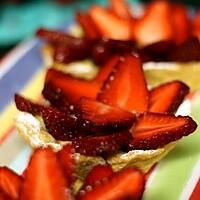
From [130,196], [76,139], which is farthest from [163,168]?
[130,196]

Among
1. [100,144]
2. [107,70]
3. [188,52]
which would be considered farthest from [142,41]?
[100,144]

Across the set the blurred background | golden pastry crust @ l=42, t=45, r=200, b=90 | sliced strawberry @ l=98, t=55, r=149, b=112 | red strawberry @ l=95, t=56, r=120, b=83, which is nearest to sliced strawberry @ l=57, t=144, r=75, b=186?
sliced strawberry @ l=98, t=55, r=149, b=112

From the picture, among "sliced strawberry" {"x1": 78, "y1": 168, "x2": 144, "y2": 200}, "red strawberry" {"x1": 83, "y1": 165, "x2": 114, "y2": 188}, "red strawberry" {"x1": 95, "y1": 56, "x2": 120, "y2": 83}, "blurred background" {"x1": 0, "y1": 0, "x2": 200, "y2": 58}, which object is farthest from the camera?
"blurred background" {"x1": 0, "y1": 0, "x2": 200, "y2": 58}

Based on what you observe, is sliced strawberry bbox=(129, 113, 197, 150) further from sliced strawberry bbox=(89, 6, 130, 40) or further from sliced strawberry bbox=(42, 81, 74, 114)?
sliced strawberry bbox=(89, 6, 130, 40)

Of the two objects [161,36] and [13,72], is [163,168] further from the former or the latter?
[13,72]

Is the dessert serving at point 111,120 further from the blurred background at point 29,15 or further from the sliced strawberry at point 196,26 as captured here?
the blurred background at point 29,15

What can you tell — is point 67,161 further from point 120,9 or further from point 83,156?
point 120,9
